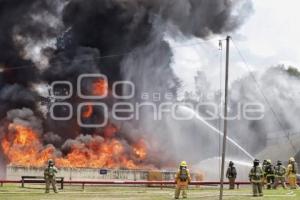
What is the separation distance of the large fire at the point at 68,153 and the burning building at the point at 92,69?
136 mm

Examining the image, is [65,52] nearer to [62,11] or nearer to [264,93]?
[62,11]

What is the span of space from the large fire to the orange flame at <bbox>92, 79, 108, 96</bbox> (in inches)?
213

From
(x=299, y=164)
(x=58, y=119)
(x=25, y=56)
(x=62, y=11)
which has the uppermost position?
(x=62, y=11)

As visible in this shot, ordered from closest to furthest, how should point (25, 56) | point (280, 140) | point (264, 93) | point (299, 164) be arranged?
point (299, 164), point (25, 56), point (280, 140), point (264, 93)

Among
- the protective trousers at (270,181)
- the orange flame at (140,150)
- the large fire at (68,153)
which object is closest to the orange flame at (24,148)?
the large fire at (68,153)

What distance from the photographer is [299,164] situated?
55.1 meters

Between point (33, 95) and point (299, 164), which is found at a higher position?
point (33, 95)

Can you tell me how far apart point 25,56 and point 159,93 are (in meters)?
14.4

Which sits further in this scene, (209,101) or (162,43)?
(209,101)

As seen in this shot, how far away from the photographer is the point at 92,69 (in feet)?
191

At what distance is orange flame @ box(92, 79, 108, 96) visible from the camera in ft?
191

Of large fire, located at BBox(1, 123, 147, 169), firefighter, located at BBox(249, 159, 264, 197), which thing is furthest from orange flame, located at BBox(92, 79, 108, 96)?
firefighter, located at BBox(249, 159, 264, 197)

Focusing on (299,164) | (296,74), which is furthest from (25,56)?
(296,74)

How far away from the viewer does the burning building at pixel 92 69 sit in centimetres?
5597
